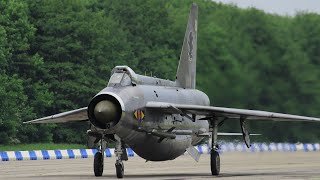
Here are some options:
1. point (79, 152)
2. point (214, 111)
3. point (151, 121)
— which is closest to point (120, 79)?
point (151, 121)

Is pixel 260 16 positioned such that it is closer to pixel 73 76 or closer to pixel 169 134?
pixel 169 134

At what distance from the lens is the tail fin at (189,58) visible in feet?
126

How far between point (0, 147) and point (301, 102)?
78.5ft

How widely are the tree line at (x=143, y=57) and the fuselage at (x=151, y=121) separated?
12021mm

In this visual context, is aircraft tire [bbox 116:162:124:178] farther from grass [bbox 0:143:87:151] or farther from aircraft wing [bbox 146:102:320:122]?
grass [bbox 0:143:87:151]

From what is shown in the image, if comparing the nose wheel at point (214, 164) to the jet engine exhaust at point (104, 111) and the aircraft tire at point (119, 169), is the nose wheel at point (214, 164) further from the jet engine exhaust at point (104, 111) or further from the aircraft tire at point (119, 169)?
the jet engine exhaust at point (104, 111)

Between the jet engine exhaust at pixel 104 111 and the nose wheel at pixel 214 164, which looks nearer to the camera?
the jet engine exhaust at pixel 104 111

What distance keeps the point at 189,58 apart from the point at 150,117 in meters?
7.49

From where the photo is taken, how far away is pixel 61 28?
277ft

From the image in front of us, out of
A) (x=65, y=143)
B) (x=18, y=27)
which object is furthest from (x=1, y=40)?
(x=65, y=143)

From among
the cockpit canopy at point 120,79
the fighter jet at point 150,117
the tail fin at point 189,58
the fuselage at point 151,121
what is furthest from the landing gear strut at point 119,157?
the tail fin at point 189,58

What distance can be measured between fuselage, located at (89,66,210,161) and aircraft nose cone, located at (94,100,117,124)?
23 cm

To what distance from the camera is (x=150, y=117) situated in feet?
106

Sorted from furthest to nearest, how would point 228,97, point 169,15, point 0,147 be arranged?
A: point 169,15 → point 0,147 → point 228,97
